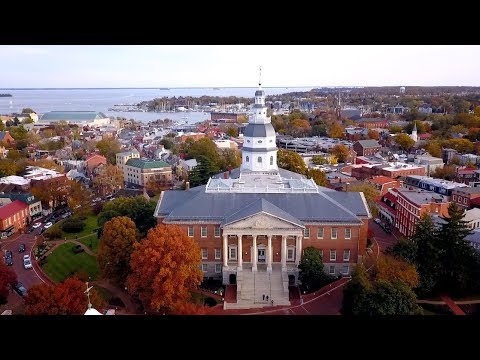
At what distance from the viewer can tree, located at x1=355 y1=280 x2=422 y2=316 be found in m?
15.1

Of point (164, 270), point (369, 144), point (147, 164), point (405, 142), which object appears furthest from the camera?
point (405, 142)

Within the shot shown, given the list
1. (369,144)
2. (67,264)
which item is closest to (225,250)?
(67,264)

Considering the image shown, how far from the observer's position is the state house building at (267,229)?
1969 cm

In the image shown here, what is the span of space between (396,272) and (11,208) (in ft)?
76.7

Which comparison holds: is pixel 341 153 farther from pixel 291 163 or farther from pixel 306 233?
pixel 306 233

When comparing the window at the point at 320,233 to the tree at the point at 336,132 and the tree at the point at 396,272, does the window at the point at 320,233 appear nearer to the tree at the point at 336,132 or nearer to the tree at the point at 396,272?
the tree at the point at 396,272

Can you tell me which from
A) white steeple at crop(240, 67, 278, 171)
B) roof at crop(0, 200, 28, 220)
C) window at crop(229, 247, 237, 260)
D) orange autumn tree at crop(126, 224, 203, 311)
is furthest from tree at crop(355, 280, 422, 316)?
roof at crop(0, 200, 28, 220)

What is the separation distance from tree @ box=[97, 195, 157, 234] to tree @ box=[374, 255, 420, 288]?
1132 centimetres

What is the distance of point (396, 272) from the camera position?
1667 centimetres

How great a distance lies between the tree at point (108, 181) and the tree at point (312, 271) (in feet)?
72.1

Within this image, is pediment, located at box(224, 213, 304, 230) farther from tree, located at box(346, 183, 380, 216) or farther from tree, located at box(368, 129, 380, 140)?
tree, located at box(368, 129, 380, 140)
